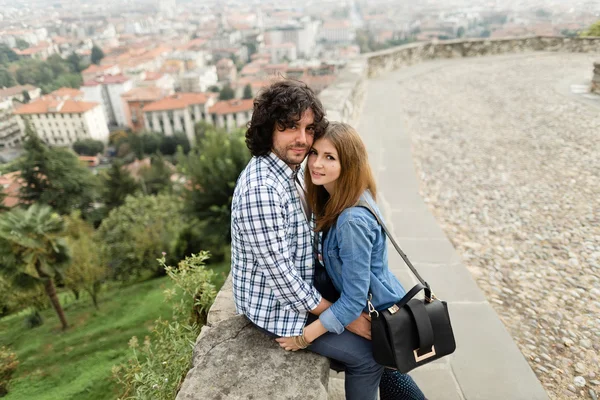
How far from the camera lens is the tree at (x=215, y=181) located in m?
8.27

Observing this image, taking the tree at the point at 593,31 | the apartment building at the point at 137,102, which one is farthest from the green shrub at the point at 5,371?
the apartment building at the point at 137,102

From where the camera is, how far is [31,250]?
26.1 ft

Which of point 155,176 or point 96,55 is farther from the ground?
point 96,55

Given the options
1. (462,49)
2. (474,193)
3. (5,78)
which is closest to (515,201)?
(474,193)

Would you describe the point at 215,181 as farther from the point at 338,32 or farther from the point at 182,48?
the point at 338,32

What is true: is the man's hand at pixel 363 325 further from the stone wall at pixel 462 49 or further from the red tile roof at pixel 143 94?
the red tile roof at pixel 143 94

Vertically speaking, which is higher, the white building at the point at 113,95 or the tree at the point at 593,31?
the tree at the point at 593,31

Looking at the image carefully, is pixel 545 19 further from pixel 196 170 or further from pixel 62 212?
pixel 62 212

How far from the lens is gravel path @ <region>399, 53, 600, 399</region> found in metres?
2.37

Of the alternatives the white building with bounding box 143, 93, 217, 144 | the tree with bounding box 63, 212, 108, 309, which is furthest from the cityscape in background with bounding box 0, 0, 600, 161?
the tree with bounding box 63, 212, 108, 309

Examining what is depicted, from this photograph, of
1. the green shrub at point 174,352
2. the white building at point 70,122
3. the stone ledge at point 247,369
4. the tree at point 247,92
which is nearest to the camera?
the stone ledge at point 247,369

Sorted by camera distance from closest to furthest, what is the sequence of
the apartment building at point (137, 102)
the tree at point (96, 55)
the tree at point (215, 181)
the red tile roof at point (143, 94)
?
the tree at point (215, 181) → the tree at point (96, 55) → the apartment building at point (137, 102) → the red tile roof at point (143, 94)

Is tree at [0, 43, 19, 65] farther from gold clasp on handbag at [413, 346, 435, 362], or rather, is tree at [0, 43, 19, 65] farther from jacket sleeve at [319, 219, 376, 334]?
gold clasp on handbag at [413, 346, 435, 362]

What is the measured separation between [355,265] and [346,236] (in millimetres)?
115
